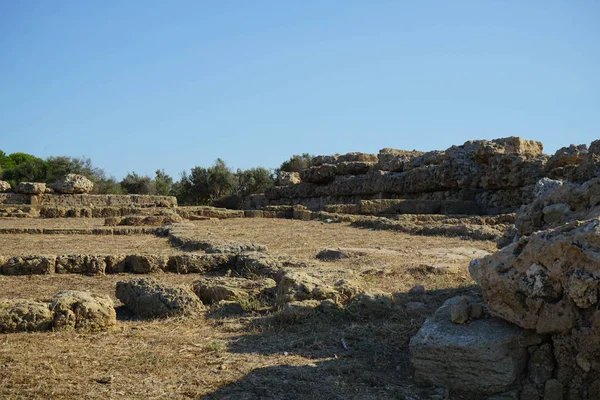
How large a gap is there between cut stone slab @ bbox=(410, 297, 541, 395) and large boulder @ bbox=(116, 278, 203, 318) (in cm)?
234

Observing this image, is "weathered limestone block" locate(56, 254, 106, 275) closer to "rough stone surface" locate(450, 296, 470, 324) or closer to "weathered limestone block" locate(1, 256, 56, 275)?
"weathered limestone block" locate(1, 256, 56, 275)

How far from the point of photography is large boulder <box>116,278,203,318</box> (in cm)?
504

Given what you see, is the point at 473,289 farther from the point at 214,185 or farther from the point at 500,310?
the point at 214,185

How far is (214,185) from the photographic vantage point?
38562 mm

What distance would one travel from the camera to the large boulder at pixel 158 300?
16.5 feet

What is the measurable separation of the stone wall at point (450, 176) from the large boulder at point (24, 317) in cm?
842

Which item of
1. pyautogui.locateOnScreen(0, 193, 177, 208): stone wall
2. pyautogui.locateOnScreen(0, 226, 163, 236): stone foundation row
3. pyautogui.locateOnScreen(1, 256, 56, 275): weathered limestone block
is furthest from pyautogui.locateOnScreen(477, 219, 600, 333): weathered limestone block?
pyautogui.locateOnScreen(0, 193, 177, 208): stone wall

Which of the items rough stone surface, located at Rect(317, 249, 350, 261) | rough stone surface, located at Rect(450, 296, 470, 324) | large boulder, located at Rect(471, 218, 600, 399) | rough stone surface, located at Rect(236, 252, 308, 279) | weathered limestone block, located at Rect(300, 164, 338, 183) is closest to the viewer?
large boulder, located at Rect(471, 218, 600, 399)

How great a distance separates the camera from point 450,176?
1905 centimetres

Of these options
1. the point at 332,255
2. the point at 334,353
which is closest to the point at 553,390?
the point at 334,353

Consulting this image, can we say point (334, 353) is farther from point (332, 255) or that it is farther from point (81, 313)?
point (332, 255)

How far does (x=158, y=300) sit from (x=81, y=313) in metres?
0.78

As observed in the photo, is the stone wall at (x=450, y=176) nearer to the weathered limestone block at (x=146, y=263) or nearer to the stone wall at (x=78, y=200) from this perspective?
the stone wall at (x=78, y=200)

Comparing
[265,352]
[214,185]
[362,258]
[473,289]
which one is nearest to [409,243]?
[362,258]
